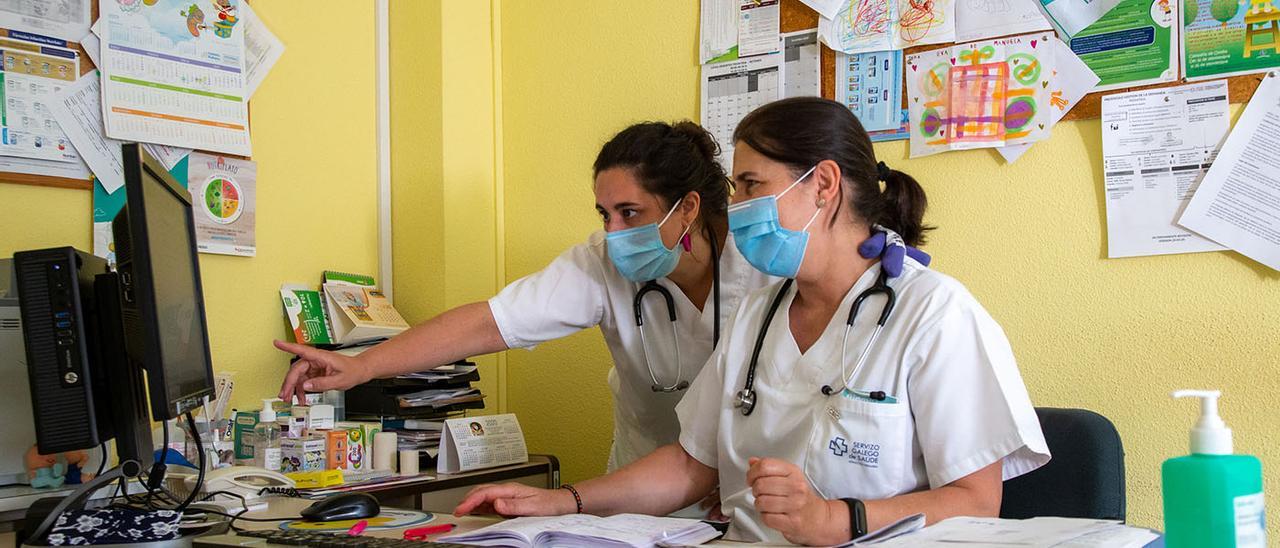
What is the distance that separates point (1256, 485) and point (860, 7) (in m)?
1.71

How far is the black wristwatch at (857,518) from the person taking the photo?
1229 millimetres

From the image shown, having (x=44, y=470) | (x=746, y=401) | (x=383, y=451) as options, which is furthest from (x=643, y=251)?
(x=44, y=470)

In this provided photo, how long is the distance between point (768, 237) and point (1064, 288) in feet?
2.45

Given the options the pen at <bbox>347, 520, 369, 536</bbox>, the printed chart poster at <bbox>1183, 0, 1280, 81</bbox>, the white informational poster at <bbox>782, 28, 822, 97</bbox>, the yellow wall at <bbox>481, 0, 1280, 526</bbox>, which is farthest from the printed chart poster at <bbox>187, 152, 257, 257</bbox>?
the printed chart poster at <bbox>1183, 0, 1280, 81</bbox>

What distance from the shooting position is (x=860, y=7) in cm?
229

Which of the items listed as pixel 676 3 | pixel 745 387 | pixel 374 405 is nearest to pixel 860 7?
pixel 676 3

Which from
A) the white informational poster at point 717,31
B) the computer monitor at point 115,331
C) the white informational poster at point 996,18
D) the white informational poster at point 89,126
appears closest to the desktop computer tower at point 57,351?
the computer monitor at point 115,331

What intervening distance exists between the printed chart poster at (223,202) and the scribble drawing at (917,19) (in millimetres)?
1516

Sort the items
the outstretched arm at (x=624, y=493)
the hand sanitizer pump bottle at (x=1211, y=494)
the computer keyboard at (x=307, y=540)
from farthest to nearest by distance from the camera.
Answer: the outstretched arm at (x=624, y=493) < the computer keyboard at (x=307, y=540) < the hand sanitizer pump bottle at (x=1211, y=494)

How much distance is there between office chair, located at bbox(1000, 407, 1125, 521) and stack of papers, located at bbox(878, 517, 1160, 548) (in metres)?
0.43

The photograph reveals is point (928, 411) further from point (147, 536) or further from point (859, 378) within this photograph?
point (147, 536)

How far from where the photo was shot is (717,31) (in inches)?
99.2

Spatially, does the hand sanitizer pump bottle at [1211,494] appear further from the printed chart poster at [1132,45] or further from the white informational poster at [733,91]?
the white informational poster at [733,91]

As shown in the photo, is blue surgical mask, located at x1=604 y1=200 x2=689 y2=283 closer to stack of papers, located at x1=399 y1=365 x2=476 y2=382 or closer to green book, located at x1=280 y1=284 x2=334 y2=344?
stack of papers, located at x1=399 y1=365 x2=476 y2=382
